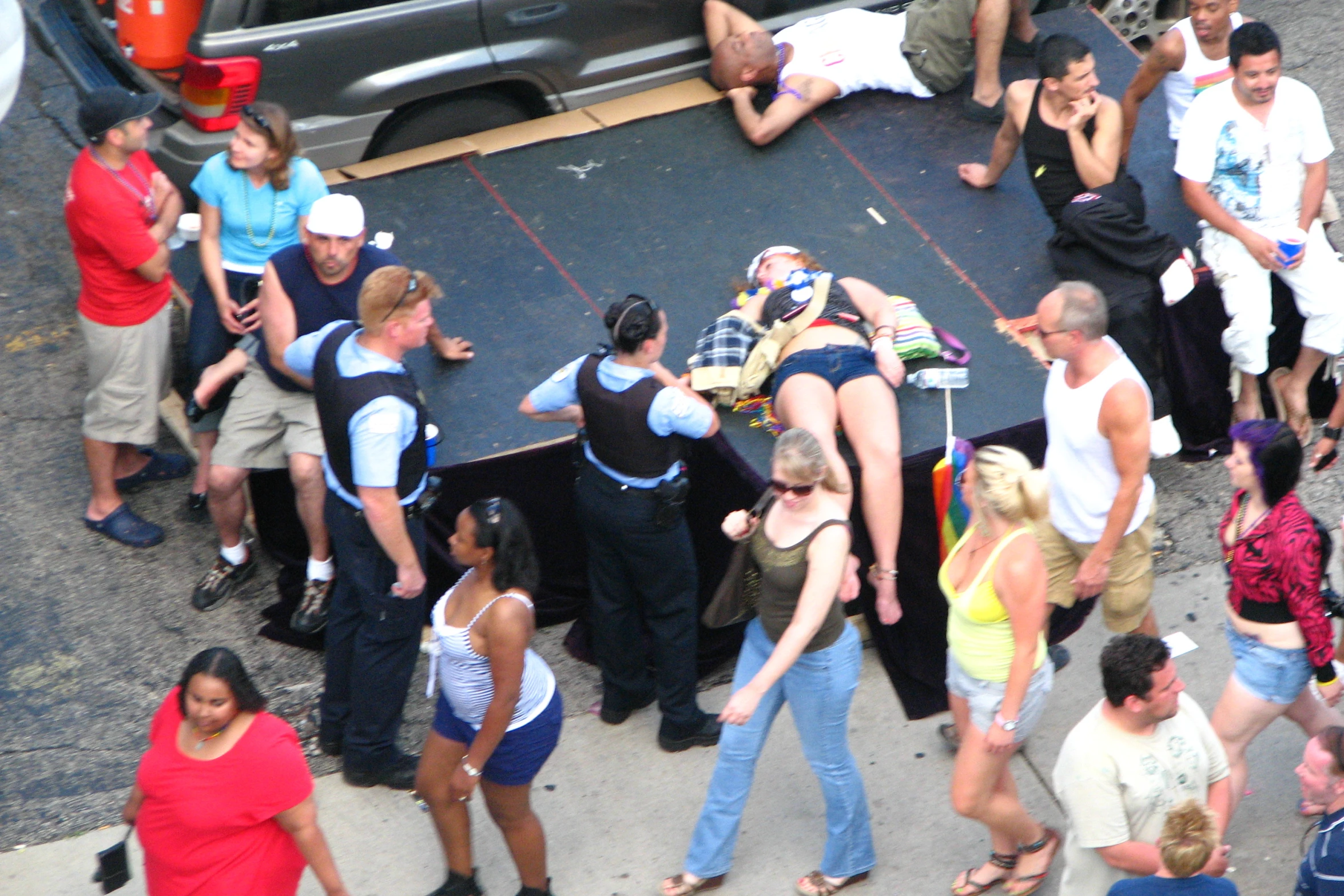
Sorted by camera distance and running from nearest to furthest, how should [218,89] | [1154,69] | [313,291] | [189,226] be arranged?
[313,291]
[189,226]
[218,89]
[1154,69]

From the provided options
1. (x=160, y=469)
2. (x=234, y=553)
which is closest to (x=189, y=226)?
(x=160, y=469)

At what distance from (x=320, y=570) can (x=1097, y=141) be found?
141 inches

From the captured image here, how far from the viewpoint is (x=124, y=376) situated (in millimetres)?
5609

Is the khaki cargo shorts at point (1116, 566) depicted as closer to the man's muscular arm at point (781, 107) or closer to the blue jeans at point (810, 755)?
the blue jeans at point (810, 755)

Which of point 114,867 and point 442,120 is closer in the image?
point 114,867

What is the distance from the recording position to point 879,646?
531 centimetres

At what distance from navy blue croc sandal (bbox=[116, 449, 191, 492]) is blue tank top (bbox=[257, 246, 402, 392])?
1.35 meters

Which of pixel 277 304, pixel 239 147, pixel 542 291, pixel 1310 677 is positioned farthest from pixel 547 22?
pixel 1310 677

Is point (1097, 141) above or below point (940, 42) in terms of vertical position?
above

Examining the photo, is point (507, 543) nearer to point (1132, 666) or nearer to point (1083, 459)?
point (1132, 666)

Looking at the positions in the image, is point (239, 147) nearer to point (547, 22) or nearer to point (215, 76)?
point (215, 76)

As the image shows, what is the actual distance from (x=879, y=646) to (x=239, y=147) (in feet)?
9.94

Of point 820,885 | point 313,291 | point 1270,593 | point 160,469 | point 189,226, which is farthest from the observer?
point 160,469

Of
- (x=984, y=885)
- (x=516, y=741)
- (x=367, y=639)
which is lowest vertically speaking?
(x=984, y=885)
